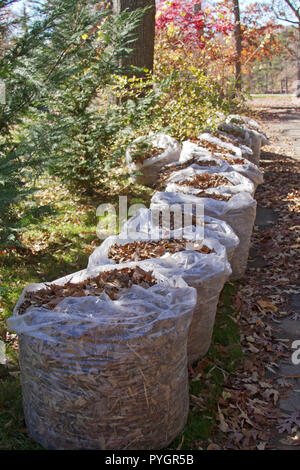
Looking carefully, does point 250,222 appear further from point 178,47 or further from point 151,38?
point 178,47

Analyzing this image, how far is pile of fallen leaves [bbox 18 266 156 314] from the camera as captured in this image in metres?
2.50

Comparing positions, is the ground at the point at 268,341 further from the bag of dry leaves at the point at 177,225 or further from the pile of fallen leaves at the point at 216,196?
the pile of fallen leaves at the point at 216,196

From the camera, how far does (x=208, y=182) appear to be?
505cm

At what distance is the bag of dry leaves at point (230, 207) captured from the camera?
4281mm

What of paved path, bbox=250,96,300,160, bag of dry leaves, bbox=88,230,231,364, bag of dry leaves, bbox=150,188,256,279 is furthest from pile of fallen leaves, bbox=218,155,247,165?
paved path, bbox=250,96,300,160

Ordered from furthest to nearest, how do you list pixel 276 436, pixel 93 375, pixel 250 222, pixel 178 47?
pixel 178 47
pixel 250 222
pixel 276 436
pixel 93 375

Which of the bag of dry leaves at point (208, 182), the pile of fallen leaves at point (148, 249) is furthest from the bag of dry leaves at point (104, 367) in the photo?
the bag of dry leaves at point (208, 182)

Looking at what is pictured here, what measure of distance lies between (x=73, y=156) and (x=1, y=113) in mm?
2343

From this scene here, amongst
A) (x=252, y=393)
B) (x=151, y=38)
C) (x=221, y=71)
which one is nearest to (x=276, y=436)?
(x=252, y=393)

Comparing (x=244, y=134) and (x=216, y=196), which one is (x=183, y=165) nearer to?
(x=216, y=196)

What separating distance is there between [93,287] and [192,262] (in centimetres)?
74

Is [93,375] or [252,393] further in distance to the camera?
[252,393]

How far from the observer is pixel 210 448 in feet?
8.36

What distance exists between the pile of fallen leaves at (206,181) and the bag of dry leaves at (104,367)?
2.64 meters
